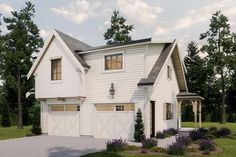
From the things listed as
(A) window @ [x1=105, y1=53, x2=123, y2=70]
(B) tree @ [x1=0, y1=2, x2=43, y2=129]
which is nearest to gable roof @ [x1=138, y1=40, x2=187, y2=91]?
(A) window @ [x1=105, y1=53, x2=123, y2=70]

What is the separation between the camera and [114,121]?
21.6 metres

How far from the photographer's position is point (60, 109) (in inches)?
961

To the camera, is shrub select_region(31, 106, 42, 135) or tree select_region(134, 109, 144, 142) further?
shrub select_region(31, 106, 42, 135)

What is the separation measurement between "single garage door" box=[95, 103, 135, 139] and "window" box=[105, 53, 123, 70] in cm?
267

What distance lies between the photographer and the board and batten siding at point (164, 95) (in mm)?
22000

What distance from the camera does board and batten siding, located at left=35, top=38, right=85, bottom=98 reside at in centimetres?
2233

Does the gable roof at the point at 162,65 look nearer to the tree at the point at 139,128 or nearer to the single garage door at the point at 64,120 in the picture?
the tree at the point at 139,128

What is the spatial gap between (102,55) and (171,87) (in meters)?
7.06

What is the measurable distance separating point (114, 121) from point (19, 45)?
1743 centimetres

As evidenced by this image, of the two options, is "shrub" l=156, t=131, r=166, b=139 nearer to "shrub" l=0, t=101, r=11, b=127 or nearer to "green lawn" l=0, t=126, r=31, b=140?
"green lawn" l=0, t=126, r=31, b=140

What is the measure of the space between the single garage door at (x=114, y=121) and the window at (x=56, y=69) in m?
3.96

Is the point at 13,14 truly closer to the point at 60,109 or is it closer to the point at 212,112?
the point at 60,109

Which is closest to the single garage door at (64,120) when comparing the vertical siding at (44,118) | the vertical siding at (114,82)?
the vertical siding at (44,118)

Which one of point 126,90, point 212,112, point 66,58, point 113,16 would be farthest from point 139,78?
point 212,112
